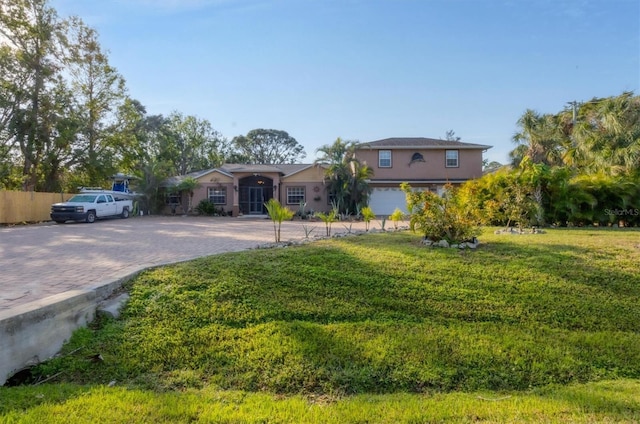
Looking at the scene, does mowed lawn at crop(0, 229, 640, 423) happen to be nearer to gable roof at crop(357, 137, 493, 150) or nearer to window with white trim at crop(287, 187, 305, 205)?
gable roof at crop(357, 137, 493, 150)

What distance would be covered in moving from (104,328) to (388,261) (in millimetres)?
3984

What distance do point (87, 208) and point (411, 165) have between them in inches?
790

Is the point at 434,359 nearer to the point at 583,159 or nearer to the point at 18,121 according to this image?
the point at 583,159

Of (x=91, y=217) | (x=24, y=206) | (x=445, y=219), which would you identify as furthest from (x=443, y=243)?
(x=24, y=206)

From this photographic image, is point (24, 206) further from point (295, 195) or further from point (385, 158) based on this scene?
point (385, 158)

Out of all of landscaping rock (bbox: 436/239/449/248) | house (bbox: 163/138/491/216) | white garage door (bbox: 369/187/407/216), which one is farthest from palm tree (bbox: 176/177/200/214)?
landscaping rock (bbox: 436/239/449/248)

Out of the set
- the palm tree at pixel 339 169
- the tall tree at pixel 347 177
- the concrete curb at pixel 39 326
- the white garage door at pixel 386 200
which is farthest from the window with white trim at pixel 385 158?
the concrete curb at pixel 39 326

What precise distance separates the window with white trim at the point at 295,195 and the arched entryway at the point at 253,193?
5.18 feet

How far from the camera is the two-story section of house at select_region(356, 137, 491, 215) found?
1031 inches

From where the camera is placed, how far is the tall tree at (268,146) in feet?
177

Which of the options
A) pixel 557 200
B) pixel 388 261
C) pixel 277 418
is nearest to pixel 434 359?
pixel 277 418

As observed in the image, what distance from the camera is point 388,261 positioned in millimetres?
6043

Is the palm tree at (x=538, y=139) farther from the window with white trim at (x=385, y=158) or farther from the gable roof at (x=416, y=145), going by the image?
the window with white trim at (x=385, y=158)

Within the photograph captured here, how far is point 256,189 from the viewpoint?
91.8 feet
